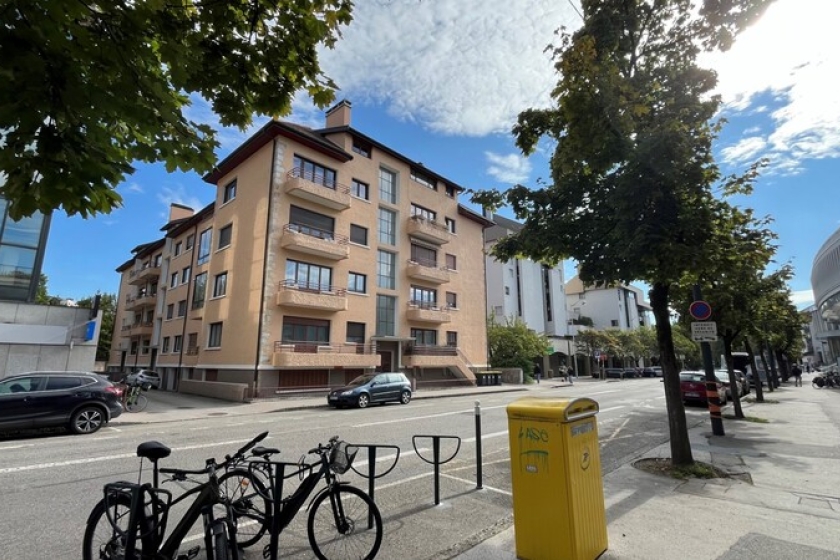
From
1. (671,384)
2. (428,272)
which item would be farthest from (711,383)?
(428,272)

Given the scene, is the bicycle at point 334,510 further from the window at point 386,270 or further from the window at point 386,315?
the window at point 386,270

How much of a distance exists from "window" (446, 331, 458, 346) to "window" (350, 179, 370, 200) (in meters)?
11.8

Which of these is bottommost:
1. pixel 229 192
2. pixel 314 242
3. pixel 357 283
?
pixel 357 283

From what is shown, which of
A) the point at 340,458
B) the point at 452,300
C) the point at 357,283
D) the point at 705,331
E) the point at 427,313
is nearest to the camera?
the point at 340,458

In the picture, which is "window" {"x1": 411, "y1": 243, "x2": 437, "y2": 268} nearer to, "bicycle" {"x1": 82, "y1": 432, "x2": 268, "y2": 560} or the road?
the road

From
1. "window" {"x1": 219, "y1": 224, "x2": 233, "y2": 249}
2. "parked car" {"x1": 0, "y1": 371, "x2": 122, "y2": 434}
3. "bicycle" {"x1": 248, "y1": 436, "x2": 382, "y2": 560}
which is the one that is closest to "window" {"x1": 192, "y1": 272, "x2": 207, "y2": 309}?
"window" {"x1": 219, "y1": 224, "x2": 233, "y2": 249}

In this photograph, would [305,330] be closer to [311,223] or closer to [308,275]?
[308,275]

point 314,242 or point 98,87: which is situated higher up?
point 314,242

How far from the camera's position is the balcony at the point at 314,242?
77.2ft

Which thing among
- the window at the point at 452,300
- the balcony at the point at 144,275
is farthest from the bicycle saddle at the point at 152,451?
the balcony at the point at 144,275

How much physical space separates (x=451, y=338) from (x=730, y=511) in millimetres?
28486

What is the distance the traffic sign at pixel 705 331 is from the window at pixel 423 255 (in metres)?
22.8

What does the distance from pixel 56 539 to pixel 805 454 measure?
11.8 metres

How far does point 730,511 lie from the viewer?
198 inches
